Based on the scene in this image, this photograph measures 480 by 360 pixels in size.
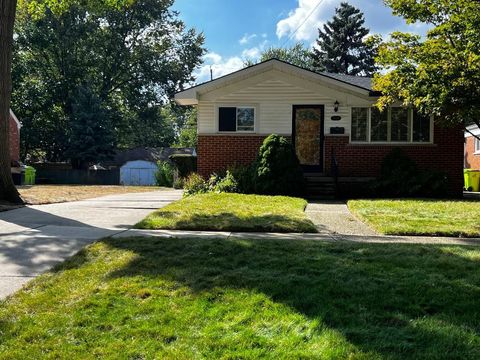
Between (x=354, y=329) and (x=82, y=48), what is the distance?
4002 cm

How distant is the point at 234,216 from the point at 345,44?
43.3 metres

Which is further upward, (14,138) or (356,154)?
(14,138)

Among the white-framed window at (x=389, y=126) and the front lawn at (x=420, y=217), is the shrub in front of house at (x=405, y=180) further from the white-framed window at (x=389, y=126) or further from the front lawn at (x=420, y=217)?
the front lawn at (x=420, y=217)

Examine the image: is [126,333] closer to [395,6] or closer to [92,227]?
[92,227]

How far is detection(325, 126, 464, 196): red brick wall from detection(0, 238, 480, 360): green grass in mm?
9736

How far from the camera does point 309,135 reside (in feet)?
50.0

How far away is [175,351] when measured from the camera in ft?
9.67

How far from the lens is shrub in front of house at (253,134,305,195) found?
12680 millimetres

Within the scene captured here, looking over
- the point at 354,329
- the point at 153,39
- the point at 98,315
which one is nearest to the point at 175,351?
the point at 98,315

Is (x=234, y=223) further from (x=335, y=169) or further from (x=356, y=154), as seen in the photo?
(x=356, y=154)

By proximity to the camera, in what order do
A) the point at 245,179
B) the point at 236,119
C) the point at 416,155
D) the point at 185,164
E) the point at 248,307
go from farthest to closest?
the point at 185,164
the point at 236,119
the point at 416,155
the point at 245,179
the point at 248,307

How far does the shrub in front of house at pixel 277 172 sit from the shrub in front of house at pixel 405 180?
106 inches

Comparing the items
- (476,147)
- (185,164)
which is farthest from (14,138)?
(476,147)

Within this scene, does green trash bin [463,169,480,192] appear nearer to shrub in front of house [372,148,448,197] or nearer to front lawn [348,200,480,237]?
shrub in front of house [372,148,448,197]
